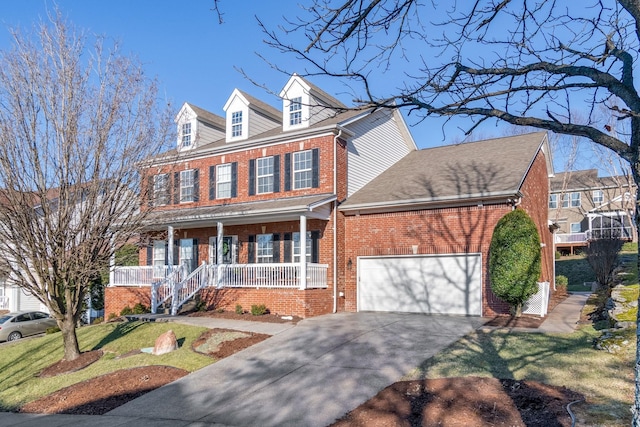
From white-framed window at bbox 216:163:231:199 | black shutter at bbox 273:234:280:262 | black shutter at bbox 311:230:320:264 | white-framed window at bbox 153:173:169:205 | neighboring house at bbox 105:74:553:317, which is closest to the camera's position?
white-framed window at bbox 153:173:169:205

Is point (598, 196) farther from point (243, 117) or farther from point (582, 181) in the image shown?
point (243, 117)

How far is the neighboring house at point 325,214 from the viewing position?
15648mm

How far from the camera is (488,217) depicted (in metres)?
15.3

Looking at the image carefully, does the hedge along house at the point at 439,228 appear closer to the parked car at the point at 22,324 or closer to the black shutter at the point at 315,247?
the black shutter at the point at 315,247

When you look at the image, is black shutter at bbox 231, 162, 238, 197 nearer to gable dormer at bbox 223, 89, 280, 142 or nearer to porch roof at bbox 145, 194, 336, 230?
porch roof at bbox 145, 194, 336, 230

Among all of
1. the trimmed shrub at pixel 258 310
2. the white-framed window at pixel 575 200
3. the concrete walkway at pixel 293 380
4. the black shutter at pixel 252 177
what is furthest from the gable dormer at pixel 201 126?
the white-framed window at pixel 575 200

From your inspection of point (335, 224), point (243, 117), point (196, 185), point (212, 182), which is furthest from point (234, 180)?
point (335, 224)

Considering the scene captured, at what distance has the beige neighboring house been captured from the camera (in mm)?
36156

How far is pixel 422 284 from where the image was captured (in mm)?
16344

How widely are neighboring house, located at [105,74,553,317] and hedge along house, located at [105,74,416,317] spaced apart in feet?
0.17

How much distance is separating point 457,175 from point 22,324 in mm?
20006

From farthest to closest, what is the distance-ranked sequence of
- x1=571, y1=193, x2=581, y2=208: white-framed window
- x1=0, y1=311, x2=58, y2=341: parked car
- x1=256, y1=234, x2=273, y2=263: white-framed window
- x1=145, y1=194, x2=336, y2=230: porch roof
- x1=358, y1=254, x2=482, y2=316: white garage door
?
x1=571, y1=193, x2=581, y2=208: white-framed window
x1=0, y1=311, x2=58, y2=341: parked car
x1=256, y1=234, x2=273, y2=263: white-framed window
x1=145, y1=194, x2=336, y2=230: porch roof
x1=358, y1=254, x2=482, y2=316: white garage door

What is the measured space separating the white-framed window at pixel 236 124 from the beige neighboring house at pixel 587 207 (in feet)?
83.0

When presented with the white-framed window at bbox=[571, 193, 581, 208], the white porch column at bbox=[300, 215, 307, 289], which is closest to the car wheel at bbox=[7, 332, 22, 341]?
the white porch column at bbox=[300, 215, 307, 289]
